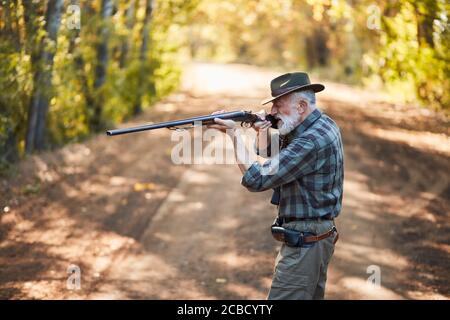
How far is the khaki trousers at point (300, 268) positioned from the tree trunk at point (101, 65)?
12159mm

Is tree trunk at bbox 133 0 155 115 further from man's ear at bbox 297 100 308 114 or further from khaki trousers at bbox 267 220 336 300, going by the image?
khaki trousers at bbox 267 220 336 300

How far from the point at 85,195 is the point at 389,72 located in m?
7.62

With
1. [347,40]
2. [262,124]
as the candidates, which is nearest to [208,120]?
[262,124]

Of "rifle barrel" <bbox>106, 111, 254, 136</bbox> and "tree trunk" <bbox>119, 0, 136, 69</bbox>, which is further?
"tree trunk" <bbox>119, 0, 136, 69</bbox>

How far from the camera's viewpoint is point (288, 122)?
481 centimetres

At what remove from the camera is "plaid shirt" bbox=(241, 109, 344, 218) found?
460cm

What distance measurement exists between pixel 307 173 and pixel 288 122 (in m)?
0.44

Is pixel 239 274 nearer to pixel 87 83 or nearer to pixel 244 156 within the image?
pixel 244 156

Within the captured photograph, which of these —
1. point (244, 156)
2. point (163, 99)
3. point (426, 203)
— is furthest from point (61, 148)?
point (163, 99)

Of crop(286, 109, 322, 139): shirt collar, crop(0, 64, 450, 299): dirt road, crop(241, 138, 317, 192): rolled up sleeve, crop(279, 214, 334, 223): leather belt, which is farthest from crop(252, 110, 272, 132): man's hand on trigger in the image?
crop(0, 64, 450, 299): dirt road

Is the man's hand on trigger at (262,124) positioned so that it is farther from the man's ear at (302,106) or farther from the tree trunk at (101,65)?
the tree trunk at (101,65)

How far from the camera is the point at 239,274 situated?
7.88m

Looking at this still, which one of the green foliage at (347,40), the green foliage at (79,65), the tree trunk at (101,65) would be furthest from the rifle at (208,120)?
the tree trunk at (101,65)
